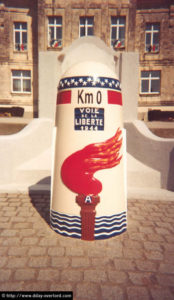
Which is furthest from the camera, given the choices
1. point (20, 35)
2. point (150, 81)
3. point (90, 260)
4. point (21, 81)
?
point (21, 81)

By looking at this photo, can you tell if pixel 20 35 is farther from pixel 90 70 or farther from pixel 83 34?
pixel 90 70

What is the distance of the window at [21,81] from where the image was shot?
22859 mm

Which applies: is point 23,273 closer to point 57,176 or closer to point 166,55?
point 57,176

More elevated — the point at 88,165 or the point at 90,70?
the point at 90,70

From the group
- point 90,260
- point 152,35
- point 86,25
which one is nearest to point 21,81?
point 86,25

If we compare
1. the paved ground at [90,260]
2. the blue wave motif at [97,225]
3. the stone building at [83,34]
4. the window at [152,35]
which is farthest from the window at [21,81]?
the blue wave motif at [97,225]

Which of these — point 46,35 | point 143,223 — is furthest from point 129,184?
point 46,35

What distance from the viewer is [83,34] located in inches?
854

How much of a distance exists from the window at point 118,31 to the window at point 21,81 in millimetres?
9443

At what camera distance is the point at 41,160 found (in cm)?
683

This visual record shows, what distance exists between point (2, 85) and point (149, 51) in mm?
15418

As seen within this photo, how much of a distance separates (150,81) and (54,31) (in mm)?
10929

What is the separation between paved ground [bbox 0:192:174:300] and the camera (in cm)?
250

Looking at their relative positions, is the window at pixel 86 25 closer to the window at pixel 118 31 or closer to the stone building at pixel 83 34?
the stone building at pixel 83 34
